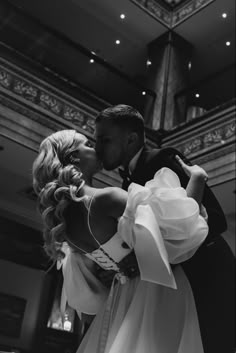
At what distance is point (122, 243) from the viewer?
6.12 feet

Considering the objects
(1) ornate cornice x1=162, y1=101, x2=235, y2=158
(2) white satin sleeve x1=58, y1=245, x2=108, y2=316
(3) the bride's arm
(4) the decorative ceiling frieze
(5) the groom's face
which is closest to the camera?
(3) the bride's arm

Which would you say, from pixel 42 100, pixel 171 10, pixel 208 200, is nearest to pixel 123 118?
pixel 208 200

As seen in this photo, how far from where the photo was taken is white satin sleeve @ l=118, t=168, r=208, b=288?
63.7 inches

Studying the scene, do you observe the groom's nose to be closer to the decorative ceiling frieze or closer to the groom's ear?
the groom's ear

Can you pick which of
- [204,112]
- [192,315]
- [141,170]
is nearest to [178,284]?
[192,315]

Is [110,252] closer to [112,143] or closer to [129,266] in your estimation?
[129,266]

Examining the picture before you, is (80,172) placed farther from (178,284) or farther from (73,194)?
(178,284)

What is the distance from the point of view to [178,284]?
1839 millimetres

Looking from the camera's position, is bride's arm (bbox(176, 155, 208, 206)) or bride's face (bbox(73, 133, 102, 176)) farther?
bride's face (bbox(73, 133, 102, 176))

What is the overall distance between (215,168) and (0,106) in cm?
309

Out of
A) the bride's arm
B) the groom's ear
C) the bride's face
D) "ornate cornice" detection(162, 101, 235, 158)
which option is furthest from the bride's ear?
"ornate cornice" detection(162, 101, 235, 158)

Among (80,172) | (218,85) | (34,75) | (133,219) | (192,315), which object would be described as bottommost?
(192,315)

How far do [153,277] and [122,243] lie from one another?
279mm

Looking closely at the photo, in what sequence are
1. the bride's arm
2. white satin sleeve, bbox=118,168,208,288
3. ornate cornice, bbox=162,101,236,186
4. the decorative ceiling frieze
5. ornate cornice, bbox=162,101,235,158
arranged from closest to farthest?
white satin sleeve, bbox=118,168,208,288 < the bride's arm < ornate cornice, bbox=162,101,236,186 < ornate cornice, bbox=162,101,235,158 < the decorative ceiling frieze
